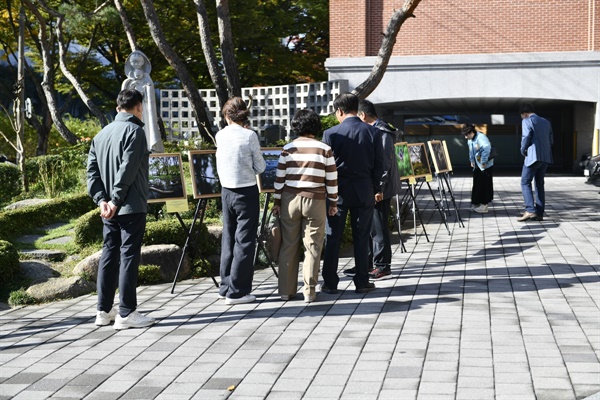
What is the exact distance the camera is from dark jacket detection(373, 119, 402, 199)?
1038cm

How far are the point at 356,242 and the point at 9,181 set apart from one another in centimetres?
1172

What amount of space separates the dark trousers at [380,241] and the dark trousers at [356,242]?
3.00 ft

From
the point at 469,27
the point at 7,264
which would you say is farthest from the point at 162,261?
the point at 469,27

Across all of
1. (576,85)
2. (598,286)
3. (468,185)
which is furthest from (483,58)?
(598,286)

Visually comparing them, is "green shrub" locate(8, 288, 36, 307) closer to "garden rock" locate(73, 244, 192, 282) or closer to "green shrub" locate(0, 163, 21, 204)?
"garden rock" locate(73, 244, 192, 282)

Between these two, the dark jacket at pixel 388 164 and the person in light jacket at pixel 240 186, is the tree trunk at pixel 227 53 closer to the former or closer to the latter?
the dark jacket at pixel 388 164

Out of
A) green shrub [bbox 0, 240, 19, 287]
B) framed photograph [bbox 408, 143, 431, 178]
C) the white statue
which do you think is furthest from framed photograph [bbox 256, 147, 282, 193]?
the white statue

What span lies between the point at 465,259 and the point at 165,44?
835 centimetres

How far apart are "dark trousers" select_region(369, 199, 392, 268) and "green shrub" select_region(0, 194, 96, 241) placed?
4955 millimetres

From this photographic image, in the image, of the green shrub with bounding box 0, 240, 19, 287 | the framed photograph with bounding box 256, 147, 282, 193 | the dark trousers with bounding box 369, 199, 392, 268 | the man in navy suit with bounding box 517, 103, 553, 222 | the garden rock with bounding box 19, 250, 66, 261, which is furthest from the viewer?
the man in navy suit with bounding box 517, 103, 553, 222

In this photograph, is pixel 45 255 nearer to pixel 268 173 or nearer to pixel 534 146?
pixel 268 173

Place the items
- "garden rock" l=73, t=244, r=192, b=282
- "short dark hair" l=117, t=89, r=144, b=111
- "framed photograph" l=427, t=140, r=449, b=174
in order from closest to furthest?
"short dark hair" l=117, t=89, r=144, b=111, "garden rock" l=73, t=244, r=192, b=282, "framed photograph" l=427, t=140, r=449, b=174

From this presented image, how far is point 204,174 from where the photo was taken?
984cm

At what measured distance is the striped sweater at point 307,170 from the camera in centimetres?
866
